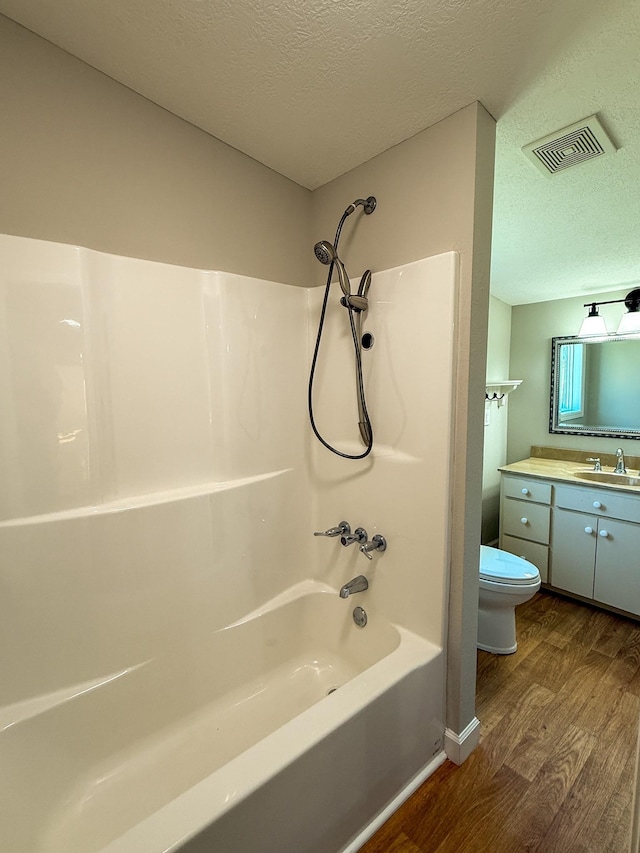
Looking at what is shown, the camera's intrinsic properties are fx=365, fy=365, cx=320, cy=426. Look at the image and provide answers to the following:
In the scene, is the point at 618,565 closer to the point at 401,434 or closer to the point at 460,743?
the point at 460,743

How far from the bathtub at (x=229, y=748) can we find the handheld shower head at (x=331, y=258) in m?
1.43

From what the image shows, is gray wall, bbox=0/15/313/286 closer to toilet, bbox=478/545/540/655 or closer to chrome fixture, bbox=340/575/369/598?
chrome fixture, bbox=340/575/369/598

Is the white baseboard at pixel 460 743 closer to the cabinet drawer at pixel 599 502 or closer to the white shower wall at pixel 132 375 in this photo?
the white shower wall at pixel 132 375

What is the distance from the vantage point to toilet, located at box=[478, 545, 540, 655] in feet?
6.30

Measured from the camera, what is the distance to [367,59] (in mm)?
1095

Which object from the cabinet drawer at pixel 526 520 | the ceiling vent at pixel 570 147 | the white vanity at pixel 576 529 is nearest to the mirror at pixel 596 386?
the white vanity at pixel 576 529

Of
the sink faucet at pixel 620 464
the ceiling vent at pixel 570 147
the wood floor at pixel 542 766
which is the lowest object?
the wood floor at pixel 542 766

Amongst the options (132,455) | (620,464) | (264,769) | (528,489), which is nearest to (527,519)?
(528,489)

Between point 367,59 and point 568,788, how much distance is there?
258 cm

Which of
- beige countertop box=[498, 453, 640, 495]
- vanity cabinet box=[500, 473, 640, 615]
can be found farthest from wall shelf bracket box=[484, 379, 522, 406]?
vanity cabinet box=[500, 473, 640, 615]

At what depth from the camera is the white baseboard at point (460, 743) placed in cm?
144

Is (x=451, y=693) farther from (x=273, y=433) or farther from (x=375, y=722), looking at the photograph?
(x=273, y=433)

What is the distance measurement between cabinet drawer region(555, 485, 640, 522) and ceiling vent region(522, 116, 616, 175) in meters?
1.92

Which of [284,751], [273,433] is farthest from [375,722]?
[273,433]
